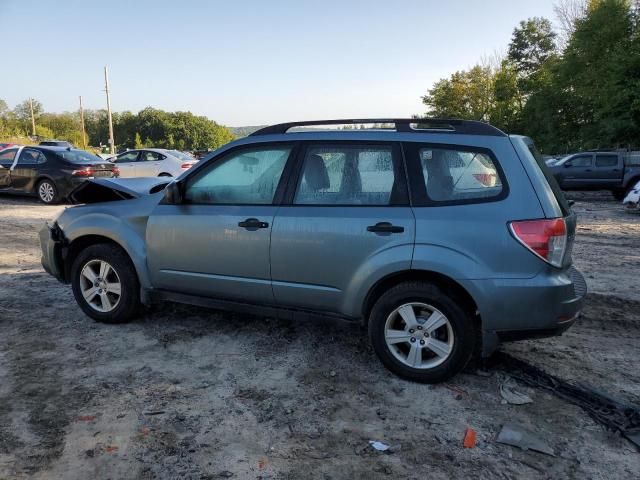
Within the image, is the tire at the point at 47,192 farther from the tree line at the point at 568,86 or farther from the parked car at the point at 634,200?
the tree line at the point at 568,86

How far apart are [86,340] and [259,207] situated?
6.33ft

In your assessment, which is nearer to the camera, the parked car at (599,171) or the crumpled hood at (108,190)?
the crumpled hood at (108,190)

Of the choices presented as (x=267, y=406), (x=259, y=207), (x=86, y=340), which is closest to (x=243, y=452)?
(x=267, y=406)

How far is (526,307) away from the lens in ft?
10.7

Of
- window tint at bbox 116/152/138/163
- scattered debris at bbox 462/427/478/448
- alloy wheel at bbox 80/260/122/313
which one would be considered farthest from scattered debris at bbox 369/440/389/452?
window tint at bbox 116/152/138/163

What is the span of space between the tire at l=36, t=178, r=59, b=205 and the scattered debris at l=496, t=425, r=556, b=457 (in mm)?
13271

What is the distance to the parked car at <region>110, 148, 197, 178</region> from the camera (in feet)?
59.2

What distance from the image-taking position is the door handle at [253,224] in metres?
3.90

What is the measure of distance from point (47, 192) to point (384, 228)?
41.2 ft

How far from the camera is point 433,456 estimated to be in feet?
9.14

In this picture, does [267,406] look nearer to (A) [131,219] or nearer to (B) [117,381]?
(B) [117,381]

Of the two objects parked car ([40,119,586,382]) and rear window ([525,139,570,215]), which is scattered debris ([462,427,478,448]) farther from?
rear window ([525,139,570,215])

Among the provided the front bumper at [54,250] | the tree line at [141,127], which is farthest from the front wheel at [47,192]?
the tree line at [141,127]

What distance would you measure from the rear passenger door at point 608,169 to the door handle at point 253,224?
17274mm
